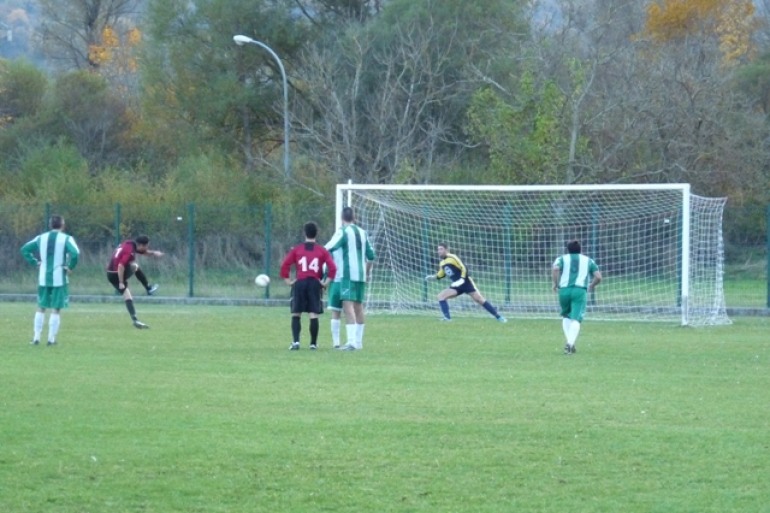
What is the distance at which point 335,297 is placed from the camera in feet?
58.7

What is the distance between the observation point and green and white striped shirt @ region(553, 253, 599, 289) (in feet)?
57.6

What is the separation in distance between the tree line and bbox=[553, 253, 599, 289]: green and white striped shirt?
13.9 metres

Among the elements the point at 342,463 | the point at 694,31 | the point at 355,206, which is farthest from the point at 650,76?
the point at 342,463

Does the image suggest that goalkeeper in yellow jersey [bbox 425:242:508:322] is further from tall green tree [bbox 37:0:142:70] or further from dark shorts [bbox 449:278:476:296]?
tall green tree [bbox 37:0:142:70]

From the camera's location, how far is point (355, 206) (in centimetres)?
2877

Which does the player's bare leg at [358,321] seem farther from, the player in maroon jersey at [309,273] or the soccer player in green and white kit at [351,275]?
the player in maroon jersey at [309,273]

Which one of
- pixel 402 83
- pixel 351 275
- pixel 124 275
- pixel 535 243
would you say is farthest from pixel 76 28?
pixel 351 275

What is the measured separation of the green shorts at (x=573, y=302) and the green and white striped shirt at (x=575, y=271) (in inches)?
2.8

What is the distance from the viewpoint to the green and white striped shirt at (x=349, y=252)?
1769cm

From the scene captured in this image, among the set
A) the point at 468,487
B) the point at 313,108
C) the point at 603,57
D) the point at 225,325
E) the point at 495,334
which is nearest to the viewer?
the point at 468,487

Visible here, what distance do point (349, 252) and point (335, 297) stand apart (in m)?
A: 0.67

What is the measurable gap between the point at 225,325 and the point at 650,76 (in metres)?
20.6

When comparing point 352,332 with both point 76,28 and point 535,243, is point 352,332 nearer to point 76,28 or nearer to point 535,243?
point 535,243

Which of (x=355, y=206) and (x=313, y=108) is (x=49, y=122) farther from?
(x=355, y=206)
